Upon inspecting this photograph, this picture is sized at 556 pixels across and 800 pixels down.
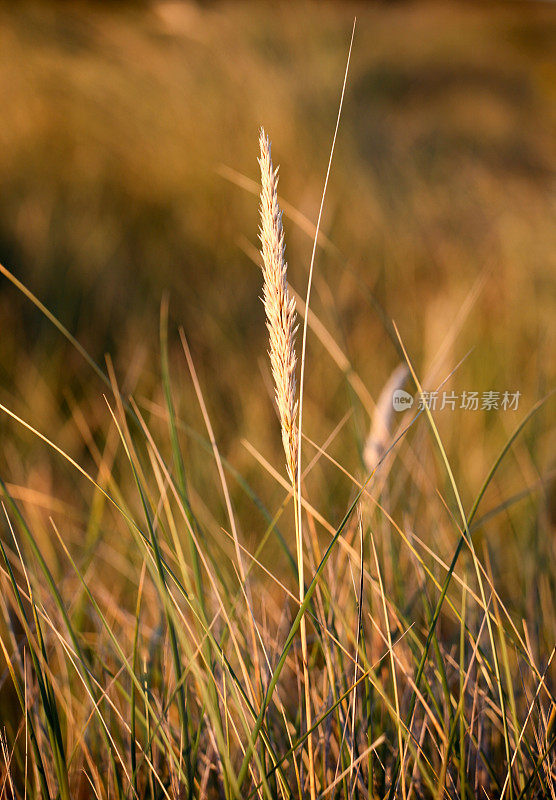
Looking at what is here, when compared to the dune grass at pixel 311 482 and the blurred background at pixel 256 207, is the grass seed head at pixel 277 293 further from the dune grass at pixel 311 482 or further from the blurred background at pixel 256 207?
the blurred background at pixel 256 207

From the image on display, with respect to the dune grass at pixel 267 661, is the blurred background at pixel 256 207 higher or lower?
higher

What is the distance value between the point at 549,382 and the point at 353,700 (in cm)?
79

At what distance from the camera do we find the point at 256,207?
1.40 meters

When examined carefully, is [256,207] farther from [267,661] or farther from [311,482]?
[267,661]

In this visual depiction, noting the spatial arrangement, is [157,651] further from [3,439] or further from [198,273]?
[198,273]

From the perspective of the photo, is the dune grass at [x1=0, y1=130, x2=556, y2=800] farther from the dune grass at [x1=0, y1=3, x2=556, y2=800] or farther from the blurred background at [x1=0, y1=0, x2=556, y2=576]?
the blurred background at [x1=0, y1=0, x2=556, y2=576]

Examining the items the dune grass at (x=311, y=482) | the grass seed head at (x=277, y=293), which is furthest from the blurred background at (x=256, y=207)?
the grass seed head at (x=277, y=293)

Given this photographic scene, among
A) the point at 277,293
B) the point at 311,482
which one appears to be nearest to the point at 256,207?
the point at 311,482

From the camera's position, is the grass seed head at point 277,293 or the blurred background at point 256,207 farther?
the blurred background at point 256,207

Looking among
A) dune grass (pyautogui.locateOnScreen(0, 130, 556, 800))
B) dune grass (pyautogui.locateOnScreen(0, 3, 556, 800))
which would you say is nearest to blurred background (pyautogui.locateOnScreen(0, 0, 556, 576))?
dune grass (pyautogui.locateOnScreen(0, 3, 556, 800))

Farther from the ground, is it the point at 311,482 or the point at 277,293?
the point at 277,293

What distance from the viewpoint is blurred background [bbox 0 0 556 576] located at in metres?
0.96

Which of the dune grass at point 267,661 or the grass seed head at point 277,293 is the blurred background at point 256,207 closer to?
the dune grass at point 267,661

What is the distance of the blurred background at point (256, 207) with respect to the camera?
3.16ft
